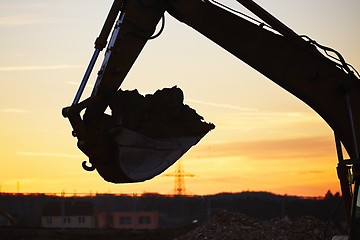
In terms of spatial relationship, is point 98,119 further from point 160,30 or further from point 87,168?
point 160,30

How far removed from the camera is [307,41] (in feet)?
39.9

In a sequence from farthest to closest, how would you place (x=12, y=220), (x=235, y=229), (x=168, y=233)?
1. (x=12, y=220)
2. (x=168, y=233)
3. (x=235, y=229)

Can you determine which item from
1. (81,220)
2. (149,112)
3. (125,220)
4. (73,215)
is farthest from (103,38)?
(125,220)

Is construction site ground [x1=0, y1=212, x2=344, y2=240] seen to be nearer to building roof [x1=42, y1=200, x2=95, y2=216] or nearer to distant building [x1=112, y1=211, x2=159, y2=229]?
distant building [x1=112, y1=211, x2=159, y2=229]

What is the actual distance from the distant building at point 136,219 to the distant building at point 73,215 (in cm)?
187

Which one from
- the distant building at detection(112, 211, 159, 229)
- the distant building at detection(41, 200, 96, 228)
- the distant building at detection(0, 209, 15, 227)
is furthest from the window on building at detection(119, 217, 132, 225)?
the distant building at detection(0, 209, 15, 227)

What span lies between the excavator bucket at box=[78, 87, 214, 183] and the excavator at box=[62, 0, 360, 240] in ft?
0.04

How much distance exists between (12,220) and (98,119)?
52.6 meters

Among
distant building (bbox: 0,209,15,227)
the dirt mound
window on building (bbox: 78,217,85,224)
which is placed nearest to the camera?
the dirt mound

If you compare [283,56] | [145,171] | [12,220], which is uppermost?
[12,220]

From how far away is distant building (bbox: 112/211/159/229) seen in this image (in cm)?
6719

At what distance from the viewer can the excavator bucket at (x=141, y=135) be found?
11766 mm

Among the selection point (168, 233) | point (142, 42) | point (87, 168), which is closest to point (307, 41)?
point (142, 42)

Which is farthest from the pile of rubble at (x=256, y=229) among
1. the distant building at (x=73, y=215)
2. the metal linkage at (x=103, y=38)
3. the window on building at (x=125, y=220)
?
the window on building at (x=125, y=220)
